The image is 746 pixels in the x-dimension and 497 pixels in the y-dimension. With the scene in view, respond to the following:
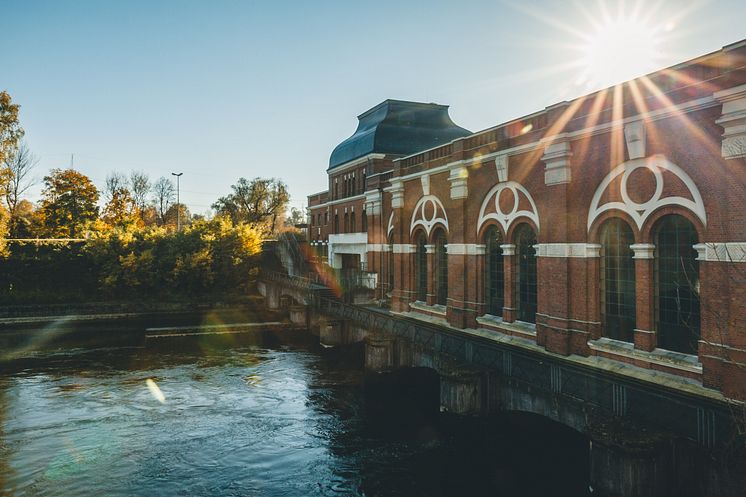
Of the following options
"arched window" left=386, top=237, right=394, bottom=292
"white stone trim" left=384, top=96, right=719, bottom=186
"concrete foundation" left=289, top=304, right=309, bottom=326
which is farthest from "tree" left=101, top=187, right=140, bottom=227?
"white stone trim" left=384, top=96, right=719, bottom=186

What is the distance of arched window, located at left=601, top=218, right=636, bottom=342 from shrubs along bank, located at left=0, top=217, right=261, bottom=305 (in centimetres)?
3683

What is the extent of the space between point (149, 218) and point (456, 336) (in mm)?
66171

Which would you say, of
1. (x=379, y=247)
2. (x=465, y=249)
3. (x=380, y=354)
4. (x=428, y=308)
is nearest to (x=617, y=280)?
(x=465, y=249)

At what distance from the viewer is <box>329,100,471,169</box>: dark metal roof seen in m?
A: 34.4

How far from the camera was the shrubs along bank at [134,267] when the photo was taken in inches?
1655

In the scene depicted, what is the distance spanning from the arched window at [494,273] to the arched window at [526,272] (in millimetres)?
917

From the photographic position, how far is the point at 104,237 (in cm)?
4409

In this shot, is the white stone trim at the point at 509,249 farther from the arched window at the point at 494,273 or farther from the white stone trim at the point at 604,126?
the white stone trim at the point at 604,126

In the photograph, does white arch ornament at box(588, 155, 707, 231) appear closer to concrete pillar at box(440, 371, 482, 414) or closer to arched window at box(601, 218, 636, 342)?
arched window at box(601, 218, 636, 342)

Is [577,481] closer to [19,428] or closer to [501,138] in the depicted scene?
[501,138]

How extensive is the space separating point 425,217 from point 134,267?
2998 centimetres

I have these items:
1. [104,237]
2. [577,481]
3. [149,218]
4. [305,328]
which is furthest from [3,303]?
[577,481]

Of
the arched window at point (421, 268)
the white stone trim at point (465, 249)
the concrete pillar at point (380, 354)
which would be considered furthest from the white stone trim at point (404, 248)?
the concrete pillar at point (380, 354)

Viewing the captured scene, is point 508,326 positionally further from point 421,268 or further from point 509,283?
point 421,268
